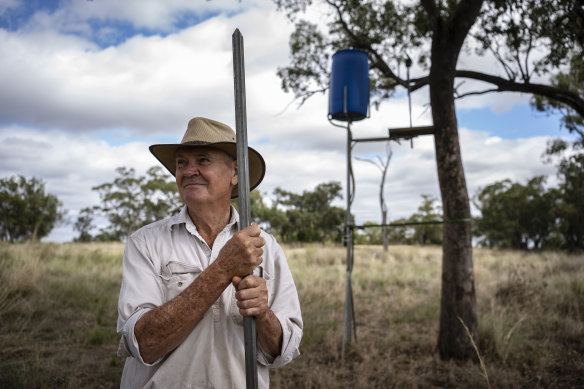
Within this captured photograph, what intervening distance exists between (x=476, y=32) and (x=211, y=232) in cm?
714

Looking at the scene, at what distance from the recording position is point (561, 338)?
6.00m

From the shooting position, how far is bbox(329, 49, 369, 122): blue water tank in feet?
18.5

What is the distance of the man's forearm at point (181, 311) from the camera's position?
1690 mm

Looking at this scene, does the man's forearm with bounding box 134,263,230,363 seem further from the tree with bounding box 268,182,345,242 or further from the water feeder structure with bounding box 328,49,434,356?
the tree with bounding box 268,182,345,242

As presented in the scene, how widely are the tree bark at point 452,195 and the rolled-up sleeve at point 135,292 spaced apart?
4.17 metres

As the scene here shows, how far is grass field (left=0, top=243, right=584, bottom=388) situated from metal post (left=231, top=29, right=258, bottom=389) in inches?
94.1

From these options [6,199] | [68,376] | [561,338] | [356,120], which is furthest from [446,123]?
[6,199]

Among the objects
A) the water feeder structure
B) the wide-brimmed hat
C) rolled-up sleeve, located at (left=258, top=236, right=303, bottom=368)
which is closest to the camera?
rolled-up sleeve, located at (left=258, top=236, right=303, bottom=368)

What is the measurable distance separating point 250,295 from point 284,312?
390mm

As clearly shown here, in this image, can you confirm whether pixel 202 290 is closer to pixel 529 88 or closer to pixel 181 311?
pixel 181 311

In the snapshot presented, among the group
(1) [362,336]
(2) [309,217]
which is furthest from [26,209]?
(1) [362,336]

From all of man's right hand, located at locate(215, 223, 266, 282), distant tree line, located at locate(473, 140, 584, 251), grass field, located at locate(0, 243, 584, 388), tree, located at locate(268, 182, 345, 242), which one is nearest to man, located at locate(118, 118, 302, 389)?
man's right hand, located at locate(215, 223, 266, 282)

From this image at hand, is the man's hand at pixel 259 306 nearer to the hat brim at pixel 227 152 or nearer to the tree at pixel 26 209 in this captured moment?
the hat brim at pixel 227 152

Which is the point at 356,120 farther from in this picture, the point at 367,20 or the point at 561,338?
the point at 561,338
